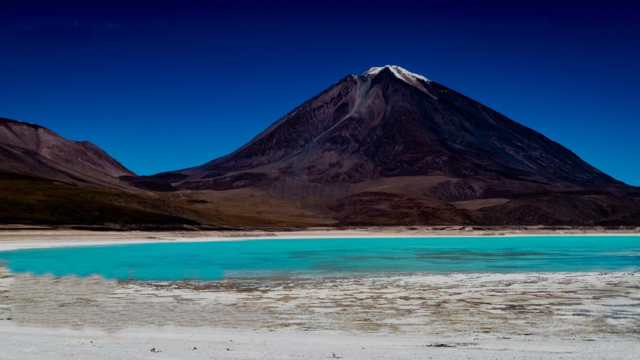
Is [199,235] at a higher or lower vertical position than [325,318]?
higher

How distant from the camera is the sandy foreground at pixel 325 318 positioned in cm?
1149

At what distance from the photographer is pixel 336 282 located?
24250 mm

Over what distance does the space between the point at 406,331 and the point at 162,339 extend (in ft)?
16.4

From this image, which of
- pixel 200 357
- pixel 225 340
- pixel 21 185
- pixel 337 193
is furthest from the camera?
pixel 337 193

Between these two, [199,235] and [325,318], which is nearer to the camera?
[325,318]

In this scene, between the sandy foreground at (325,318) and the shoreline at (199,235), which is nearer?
the sandy foreground at (325,318)

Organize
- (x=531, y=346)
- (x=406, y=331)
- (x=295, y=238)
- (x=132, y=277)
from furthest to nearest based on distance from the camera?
(x=295, y=238), (x=132, y=277), (x=406, y=331), (x=531, y=346)

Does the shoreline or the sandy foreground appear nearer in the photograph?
the sandy foreground

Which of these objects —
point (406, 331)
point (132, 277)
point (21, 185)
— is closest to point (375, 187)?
point (21, 185)

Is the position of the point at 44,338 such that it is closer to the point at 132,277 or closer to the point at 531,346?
the point at 531,346

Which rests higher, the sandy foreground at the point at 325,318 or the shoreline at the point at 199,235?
the shoreline at the point at 199,235

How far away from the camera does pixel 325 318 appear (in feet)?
50.2

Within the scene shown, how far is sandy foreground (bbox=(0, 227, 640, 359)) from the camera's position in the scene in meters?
11.5

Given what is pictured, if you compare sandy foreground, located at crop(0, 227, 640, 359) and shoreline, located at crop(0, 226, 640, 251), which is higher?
shoreline, located at crop(0, 226, 640, 251)
